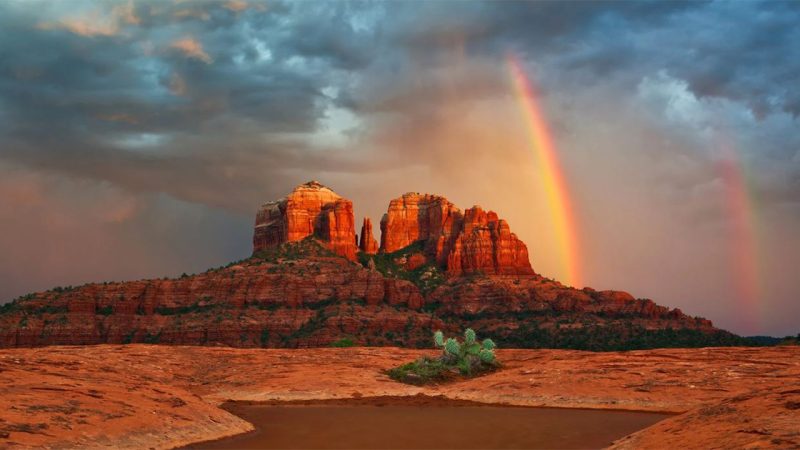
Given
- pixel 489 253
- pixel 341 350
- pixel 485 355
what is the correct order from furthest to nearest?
pixel 489 253 < pixel 341 350 < pixel 485 355

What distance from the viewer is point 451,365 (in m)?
56.5

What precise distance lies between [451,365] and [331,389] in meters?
11.6

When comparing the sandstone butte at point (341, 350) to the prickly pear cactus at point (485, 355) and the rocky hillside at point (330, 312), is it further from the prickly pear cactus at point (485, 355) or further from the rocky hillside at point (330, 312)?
the prickly pear cactus at point (485, 355)

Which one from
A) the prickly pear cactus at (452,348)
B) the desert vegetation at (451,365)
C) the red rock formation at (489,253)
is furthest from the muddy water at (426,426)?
the red rock formation at (489,253)

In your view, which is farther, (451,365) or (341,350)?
(341,350)

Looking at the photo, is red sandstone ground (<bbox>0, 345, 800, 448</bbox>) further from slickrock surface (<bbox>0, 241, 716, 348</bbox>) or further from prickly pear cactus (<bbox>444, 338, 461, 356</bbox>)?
slickrock surface (<bbox>0, 241, 716, 348</bbox>)

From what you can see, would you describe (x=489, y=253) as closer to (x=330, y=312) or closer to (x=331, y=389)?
(x=330, y=312)

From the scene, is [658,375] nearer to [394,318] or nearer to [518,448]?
[518,448]

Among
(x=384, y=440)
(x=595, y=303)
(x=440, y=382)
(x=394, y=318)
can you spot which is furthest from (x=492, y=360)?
(x=595, y=303)

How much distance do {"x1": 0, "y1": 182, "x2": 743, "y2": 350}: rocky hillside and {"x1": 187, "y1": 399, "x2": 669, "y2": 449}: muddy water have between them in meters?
90.6

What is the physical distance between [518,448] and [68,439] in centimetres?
1614

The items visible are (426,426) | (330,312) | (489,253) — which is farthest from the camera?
(489,253)

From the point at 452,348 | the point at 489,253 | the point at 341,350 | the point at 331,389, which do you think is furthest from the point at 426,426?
the point at 489,253

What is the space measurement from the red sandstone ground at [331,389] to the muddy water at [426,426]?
2.34 meters
